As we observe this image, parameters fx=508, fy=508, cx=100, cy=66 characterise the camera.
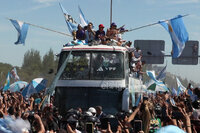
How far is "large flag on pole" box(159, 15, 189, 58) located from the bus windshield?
4174 mm

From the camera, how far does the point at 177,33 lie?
18828mm

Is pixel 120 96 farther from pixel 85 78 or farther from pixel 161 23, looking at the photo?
pixel 161 23

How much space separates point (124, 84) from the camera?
569 inches

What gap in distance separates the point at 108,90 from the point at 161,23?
548 cm

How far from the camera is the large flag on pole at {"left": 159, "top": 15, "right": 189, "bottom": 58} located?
18516 millimetres

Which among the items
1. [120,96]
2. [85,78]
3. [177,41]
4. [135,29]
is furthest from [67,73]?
[177,41]

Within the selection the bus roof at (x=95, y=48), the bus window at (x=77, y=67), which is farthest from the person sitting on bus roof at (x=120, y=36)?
the bus window at (x=77, y=67)

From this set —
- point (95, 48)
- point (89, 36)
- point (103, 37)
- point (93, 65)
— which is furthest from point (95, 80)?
point (89, 36)

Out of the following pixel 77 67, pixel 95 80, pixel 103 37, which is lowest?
pixel 95 80

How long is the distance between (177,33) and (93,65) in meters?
5.22

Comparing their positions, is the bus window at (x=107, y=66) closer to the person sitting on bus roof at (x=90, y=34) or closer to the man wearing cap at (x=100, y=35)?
the man wearing cap at (x=100, y=35)

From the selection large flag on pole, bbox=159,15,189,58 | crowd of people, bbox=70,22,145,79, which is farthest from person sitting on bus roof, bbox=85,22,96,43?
large flag on pole, bbox=159,15,189,58

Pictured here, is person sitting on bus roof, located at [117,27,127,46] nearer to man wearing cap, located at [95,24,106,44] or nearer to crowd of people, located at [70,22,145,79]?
crowd of people, located at [70,22,145,79]

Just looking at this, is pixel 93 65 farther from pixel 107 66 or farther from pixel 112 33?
pixel 112 33
